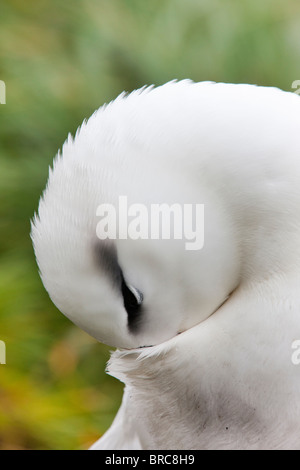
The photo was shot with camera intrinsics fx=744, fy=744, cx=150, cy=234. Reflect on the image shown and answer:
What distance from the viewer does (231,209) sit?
1.03m

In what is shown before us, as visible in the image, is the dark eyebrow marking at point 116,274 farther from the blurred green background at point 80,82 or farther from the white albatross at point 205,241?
the blurred green background at point 80,82

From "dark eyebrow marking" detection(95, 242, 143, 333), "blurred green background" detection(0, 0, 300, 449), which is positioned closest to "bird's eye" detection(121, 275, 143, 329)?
"dark eyebrow marking" detection(95, 242, 143, 333)

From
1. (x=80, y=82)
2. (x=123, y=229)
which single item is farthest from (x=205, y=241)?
(x=80, y=82)

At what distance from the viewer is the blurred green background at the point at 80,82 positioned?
2213 mm

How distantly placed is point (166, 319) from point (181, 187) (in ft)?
0.67

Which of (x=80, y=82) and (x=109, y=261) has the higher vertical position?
(x=80, y=82)

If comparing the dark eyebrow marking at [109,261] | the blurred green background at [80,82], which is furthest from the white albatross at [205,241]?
the blurred green background at [80,82]

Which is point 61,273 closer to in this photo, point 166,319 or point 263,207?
point 166,319

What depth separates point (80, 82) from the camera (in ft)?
8.12

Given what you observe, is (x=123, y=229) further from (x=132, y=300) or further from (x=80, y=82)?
(x=80, y=82)

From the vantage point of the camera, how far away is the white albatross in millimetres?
989

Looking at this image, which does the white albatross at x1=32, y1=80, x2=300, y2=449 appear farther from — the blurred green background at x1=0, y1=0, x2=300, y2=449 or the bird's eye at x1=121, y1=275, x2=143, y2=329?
the blurred green background at x1=0, y1=0, x2=300, y2=449

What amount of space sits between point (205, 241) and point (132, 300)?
13 centimetres

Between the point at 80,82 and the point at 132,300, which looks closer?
the point at 132,300
